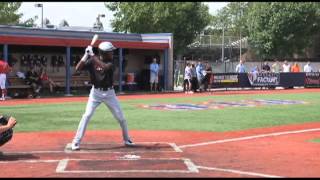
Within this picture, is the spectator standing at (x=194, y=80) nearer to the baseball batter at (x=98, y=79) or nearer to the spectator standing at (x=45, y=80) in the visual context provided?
the spectator standing at (x=45, y=80)

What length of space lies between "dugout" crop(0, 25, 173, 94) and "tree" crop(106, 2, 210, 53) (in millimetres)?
18534

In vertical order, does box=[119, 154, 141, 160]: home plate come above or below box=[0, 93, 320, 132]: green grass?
below

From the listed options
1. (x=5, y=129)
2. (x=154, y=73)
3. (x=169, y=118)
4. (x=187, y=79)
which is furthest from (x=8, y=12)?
(x=5, y=129)

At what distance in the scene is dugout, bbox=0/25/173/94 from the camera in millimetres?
29359

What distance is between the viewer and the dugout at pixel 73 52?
29359 mm

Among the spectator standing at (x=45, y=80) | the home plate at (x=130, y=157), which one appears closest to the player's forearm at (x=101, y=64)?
the home plate at (x=130, y=157)

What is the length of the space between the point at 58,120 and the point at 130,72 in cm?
1905

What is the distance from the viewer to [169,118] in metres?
17.3

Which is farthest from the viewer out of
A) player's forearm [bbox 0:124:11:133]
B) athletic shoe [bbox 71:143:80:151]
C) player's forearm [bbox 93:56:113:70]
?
player's forearm [bbox 93:56:113:70]

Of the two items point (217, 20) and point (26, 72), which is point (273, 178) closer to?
point (26, 72)

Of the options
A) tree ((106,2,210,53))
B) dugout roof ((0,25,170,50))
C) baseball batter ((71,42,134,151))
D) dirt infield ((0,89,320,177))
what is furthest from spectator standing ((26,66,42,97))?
tree ((106,2,210,53))

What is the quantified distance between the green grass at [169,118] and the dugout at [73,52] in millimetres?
8653

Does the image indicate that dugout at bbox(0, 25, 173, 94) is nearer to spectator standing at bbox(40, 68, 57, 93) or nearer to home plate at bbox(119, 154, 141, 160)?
spectator standing at bbox(40, 68, 57, 93)

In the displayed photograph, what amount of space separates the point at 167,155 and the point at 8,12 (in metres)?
46.9
